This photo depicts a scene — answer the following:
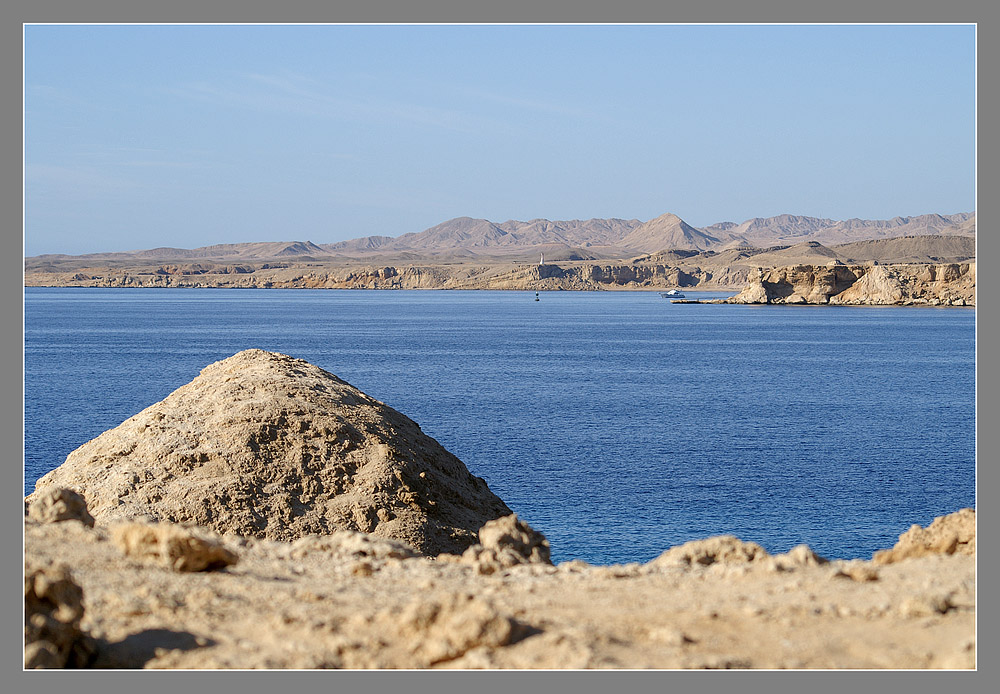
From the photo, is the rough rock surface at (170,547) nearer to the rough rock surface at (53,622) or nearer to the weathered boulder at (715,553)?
the rough rock surface at (53,622)

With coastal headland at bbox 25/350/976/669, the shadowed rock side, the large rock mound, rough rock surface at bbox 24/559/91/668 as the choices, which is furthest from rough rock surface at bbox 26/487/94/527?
the shadowed rock side

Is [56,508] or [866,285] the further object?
[866,285]

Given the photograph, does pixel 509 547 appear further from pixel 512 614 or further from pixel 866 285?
pixel 866 285

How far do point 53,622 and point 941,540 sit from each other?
30.3ft

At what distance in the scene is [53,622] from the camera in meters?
7.54

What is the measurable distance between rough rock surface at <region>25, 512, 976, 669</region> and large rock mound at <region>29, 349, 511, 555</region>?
19.5ft

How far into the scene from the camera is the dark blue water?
29188 millimetres

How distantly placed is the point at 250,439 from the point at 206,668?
11054 millimetres

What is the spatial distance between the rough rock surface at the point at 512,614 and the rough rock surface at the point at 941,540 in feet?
1.02

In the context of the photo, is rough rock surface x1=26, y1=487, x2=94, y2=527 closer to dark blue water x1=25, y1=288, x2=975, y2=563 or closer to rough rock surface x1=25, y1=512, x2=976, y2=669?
rough rock surface x1=25, y1=512, x2=976, y2=669

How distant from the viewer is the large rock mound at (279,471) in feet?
54.9

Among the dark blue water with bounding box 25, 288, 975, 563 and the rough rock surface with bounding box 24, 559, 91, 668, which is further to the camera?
the dark blue water with bounding box 25, 288, 975, 563

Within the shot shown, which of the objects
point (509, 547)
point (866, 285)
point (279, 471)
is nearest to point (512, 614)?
point (509, 547)

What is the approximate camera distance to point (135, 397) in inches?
2167
